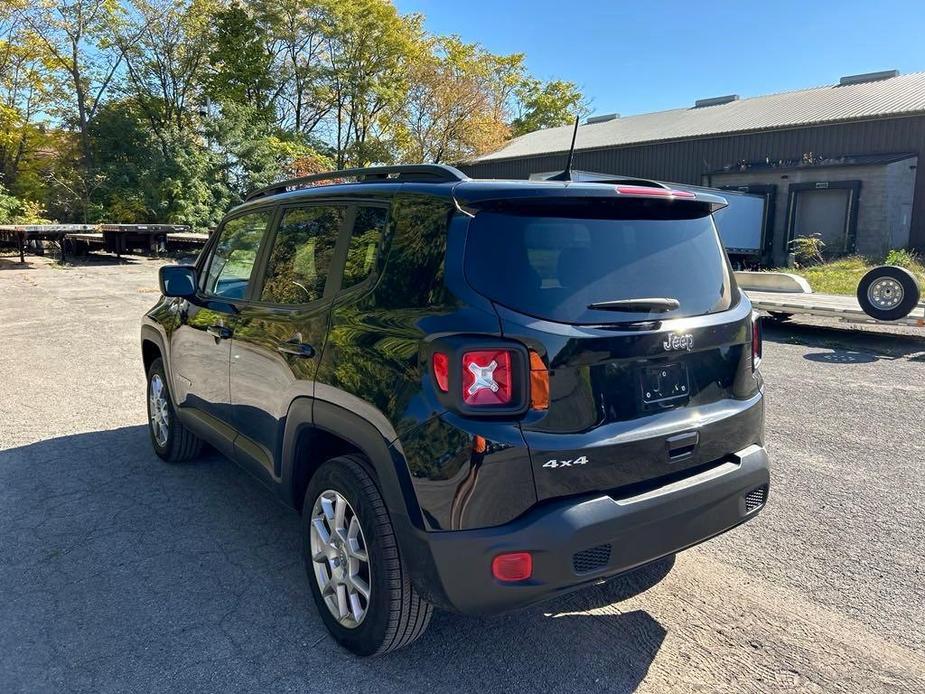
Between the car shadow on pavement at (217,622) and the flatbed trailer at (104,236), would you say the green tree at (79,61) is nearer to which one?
the flatbed trailer at (104,236)

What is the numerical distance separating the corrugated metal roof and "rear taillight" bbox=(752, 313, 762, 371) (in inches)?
959

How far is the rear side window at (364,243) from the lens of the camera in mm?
2709

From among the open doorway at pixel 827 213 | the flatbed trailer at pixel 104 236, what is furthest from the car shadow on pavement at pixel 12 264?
the open doorway at pixel 827 213

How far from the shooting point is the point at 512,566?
84.7 inches

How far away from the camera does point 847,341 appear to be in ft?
32.6

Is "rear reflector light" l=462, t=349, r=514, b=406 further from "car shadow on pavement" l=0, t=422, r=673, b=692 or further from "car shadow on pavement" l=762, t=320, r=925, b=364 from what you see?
"car shadow on pavement" l=762, t=320, r=925, b=364

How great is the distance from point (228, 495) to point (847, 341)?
9.35m

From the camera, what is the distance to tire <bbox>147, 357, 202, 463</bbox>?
4645mm

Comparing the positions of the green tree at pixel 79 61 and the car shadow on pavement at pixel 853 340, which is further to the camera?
the green tree at pixel 79 61

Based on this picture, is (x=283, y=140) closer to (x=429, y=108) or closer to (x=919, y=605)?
(x=429, y=108)

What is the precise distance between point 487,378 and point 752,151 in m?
27.5

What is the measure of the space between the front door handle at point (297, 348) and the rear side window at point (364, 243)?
320 millimetres

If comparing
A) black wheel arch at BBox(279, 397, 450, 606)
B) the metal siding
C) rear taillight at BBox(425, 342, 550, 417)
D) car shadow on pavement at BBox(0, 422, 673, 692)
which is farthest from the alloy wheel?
the metal siding

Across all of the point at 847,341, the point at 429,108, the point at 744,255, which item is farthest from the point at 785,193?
the point at 429,108
